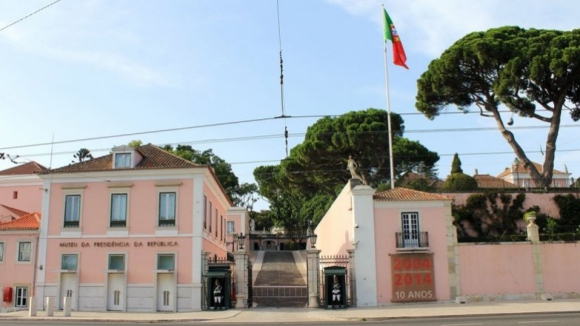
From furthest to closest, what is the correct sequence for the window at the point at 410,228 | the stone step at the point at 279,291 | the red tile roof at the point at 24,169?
the red tile roof at the point at 24,169
the stone step at the point at 279,291
the window at the point at 410,228

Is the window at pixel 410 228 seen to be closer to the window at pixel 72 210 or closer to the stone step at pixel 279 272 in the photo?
the stone step at pixel 279 272

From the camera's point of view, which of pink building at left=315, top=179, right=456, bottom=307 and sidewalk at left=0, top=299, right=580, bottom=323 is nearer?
sidewalk at left=0, top=299, right=580, bottom=323

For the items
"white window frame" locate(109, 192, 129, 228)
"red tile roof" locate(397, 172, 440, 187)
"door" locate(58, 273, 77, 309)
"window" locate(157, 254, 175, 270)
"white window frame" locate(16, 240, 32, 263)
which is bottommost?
"door" locate(58, 273, 77, 309)

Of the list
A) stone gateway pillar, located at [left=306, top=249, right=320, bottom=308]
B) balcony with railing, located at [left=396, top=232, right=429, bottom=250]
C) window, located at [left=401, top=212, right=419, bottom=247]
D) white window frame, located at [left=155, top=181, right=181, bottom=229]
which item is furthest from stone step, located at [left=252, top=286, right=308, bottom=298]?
white window frame, located at [left=155, top=181, right=181, bottom=229]

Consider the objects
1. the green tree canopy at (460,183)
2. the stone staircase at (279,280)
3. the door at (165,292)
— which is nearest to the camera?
the door at (165,292)

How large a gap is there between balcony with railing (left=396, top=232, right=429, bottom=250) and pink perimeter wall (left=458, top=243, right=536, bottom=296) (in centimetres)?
183

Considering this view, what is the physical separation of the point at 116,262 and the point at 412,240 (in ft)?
48.1

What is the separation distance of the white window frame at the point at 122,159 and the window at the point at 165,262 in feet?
16.6

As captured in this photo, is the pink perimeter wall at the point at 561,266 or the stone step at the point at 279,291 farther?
the stone step at the point at 279,291

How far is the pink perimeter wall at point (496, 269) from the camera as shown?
26719 millimetres

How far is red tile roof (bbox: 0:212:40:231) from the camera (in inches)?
1105

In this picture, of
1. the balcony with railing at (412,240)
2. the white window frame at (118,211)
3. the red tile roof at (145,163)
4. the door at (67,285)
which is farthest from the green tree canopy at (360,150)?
the door at (67,285)

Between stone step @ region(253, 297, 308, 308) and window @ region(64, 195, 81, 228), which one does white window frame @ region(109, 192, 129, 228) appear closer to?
window @ region(64, 195, 81, 228)

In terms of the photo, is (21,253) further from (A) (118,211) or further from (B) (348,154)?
(B) (348,154)
